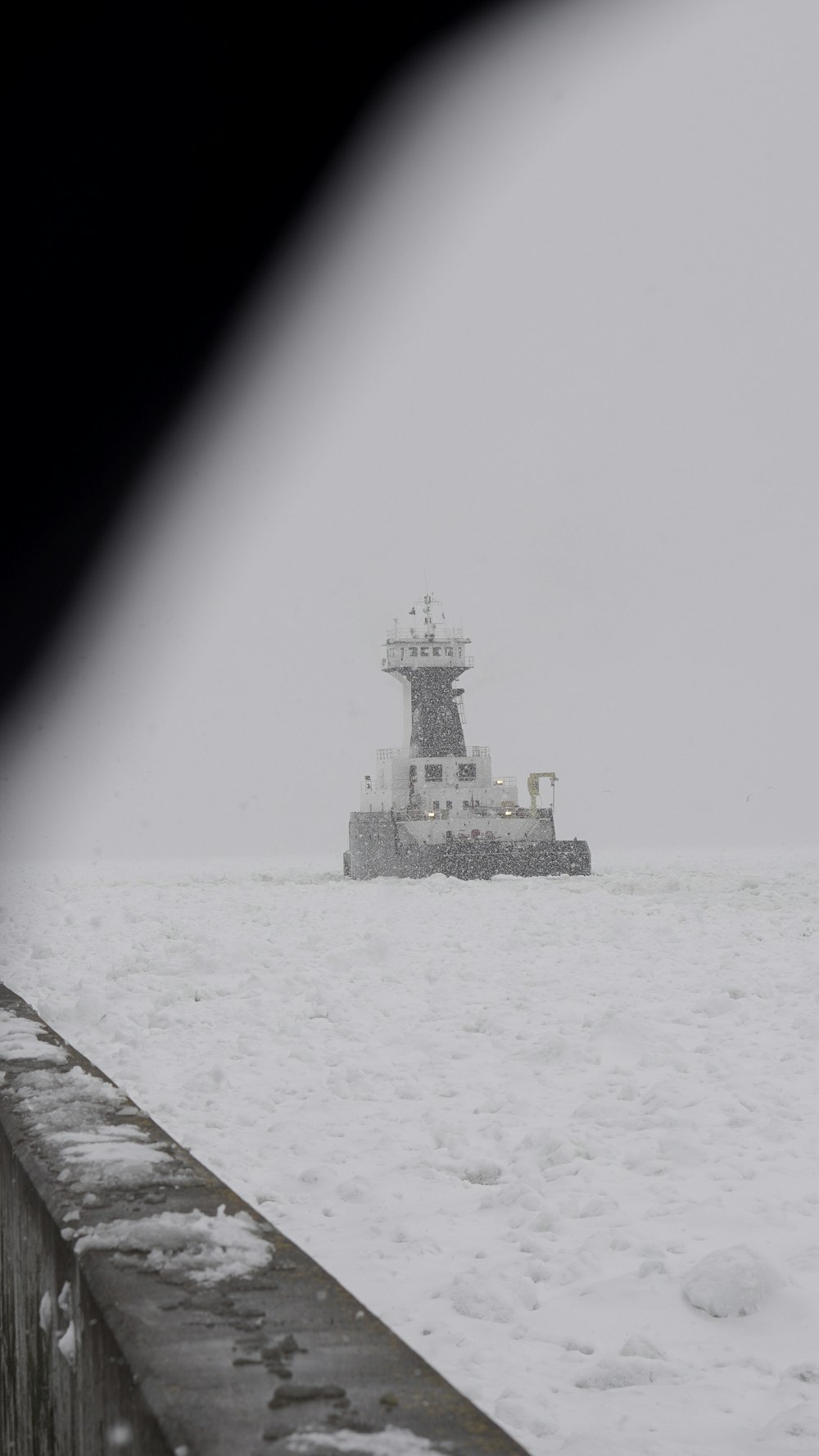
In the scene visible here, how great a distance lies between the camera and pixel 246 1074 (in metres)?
6.66

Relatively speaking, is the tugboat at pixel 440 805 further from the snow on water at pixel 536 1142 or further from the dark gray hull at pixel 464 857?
the snow on water at pixel 536 1142

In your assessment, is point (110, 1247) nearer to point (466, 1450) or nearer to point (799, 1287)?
point (466, 1450)

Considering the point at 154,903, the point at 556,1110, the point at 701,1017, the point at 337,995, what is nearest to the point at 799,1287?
the point at 556,1110

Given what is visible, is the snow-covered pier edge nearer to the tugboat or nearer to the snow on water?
the snow on water

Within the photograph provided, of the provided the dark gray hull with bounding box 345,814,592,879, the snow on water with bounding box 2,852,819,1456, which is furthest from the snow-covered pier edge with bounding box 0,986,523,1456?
the dark gray hull with bounding box 345,814,592,879

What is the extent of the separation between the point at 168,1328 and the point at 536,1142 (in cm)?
349

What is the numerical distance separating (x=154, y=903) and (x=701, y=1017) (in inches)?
626

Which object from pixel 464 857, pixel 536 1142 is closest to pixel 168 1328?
pixel 536 1142

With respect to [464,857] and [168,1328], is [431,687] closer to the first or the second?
[464,857]

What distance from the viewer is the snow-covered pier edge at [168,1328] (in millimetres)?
1473

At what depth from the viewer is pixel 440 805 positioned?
43719 millimetres

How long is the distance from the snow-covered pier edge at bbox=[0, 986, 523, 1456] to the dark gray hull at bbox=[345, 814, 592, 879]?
3509cm

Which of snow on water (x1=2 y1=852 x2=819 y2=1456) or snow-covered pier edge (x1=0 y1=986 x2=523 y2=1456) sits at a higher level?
snow-covered pier edge (x1=0 y1=986 x2=523 y2=1456)

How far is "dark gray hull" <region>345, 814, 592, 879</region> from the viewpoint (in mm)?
38250
